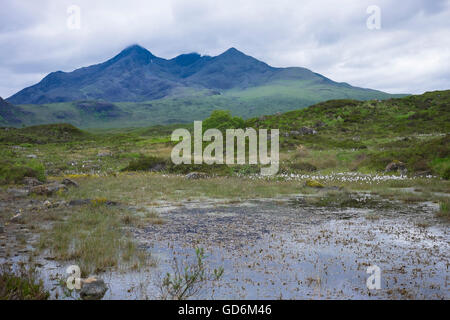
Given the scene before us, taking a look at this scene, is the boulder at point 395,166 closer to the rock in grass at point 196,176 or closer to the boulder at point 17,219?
the rock in grass at point 196,176

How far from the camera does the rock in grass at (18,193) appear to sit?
1909 centimetres

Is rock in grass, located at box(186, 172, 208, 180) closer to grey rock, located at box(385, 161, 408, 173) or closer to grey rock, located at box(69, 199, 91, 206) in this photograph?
grey rock, located at box(69, 199, 91, 206)

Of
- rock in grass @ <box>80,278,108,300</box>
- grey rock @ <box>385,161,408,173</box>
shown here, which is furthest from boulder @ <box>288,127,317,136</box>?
rock in grass @ <box>80,278,108,300</box>

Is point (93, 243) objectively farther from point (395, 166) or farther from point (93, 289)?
point (395, 166)

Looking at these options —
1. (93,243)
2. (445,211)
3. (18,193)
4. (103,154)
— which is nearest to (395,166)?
(445,211)

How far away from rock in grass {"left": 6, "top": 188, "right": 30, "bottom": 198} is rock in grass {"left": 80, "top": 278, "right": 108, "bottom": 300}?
1466 cm

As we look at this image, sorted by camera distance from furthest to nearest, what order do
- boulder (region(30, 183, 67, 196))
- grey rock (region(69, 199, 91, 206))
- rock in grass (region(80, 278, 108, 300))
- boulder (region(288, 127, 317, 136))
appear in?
boulder (region(288, 127, 317, 136)) < boulder (region(30, 183, 67, 196)) < grey rock (region(69, 199, 91, 206)) < rock in grass (region(80, 278, 108, 300))

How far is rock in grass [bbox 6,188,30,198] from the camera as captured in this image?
→ 1909cm

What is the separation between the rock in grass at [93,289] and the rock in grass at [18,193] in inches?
577

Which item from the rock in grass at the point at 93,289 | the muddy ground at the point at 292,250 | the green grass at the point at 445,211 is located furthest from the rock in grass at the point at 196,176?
the rock in grass at the point at 93,289

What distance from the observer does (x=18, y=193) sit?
20000 millimetres

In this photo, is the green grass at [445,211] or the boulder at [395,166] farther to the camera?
the boulder at [395,166]

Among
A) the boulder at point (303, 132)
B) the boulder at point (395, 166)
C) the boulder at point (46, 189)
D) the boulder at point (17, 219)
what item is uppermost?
the boulder at point (303, 132)
